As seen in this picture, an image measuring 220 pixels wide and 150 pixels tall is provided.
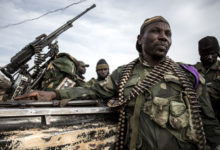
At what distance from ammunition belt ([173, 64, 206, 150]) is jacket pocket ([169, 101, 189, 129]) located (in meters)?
0.08

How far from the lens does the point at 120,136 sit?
197 centimetres

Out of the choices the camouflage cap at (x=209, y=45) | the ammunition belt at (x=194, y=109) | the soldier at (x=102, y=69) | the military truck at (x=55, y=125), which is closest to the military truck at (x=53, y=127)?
the military truck at (x=55, y=125)

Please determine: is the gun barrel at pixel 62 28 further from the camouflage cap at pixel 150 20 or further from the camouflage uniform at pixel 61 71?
the camouflage cap at pixel 150 20

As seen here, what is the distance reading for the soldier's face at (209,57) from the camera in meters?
3.44

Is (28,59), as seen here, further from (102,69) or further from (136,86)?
(136,86)

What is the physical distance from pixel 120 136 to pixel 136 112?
38 centimetres

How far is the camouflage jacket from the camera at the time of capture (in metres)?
1.76

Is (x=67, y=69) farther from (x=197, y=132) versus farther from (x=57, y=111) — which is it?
(x=197, y=132)

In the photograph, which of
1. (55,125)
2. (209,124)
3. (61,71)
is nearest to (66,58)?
(61,71)

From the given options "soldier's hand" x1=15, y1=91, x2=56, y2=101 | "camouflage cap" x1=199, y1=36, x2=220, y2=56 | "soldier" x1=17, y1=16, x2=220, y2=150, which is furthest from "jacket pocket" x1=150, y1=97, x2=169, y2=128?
"camouflage cap" x1=199, y1=36, x2=220, y2=56

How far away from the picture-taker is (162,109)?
179cm

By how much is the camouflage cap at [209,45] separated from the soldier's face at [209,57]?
2.4 inches


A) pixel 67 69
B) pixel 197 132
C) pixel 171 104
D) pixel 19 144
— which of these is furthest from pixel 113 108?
pixel 67 69

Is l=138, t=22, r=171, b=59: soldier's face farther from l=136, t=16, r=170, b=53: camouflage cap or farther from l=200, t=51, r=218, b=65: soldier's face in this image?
l=200, t=51, r=218, b=65: soldier's face
